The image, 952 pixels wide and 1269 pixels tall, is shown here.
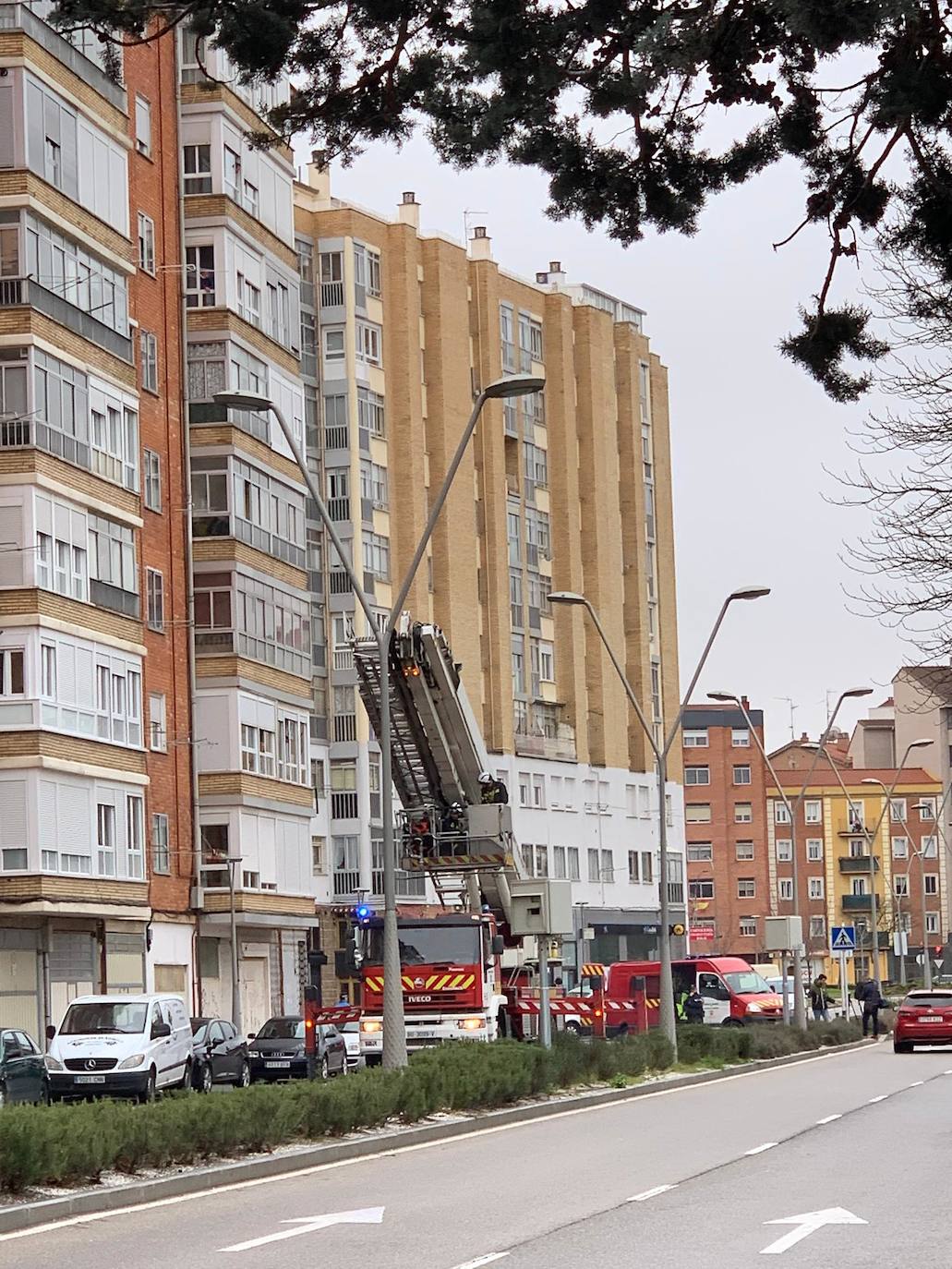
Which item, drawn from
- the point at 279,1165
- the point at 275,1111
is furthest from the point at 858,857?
the point at 279,1165

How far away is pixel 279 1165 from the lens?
68.6 feet

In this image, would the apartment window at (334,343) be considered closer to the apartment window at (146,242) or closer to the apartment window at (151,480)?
the apartment window at (146,242)

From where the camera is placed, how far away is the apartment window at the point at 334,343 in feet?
271

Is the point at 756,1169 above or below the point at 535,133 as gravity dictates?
below

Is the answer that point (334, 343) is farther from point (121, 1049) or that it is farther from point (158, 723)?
point (121, 1049)

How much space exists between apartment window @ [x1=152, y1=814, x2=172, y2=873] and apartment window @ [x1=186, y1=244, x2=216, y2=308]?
12.6 metres

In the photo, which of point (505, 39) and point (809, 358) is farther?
point (809, 358)

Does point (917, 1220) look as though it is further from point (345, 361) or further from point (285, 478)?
point (345, 361)

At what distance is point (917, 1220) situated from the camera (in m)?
14.7

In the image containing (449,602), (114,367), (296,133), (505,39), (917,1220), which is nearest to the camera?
(505,39)

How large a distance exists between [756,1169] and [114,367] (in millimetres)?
33768

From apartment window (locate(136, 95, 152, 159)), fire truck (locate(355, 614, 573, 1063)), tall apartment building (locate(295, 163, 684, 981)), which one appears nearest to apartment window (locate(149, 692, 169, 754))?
apartment window (locate(136, 95, 152, 159))

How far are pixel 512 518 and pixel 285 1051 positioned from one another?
5038 cm

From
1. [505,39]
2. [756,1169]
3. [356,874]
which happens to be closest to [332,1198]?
[756,1169]
